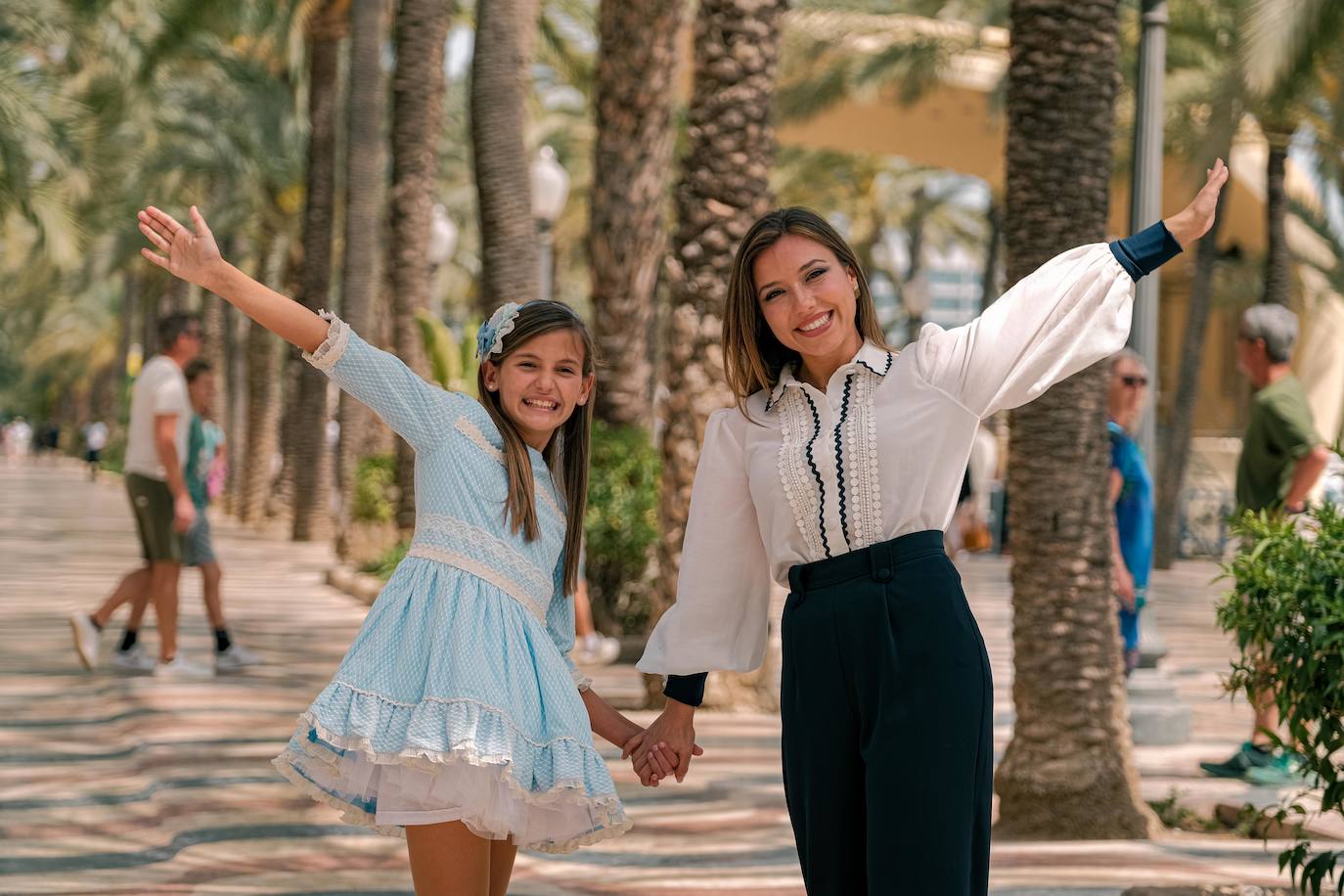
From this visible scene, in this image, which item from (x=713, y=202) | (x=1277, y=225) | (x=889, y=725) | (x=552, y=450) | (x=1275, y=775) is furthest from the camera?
(x=1277, y=225)

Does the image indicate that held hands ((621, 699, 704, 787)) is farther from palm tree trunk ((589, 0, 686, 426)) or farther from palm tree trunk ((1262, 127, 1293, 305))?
palm tree trunk ((1262, 127, 1293, 305))

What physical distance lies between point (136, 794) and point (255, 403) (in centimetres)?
2189

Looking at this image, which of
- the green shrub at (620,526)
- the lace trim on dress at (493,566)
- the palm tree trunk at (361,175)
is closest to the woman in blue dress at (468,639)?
the lace trim on dress at (493,566)

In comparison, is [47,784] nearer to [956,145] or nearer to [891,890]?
[891,890]

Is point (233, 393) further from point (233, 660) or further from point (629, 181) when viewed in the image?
point (233, 660)

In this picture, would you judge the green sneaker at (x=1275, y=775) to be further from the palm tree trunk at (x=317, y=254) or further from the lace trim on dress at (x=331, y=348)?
the palm tree trunk at (x=317, y=254)

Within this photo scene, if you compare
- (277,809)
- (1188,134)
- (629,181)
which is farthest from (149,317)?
(277,809)

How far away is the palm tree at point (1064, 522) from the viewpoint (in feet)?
21.0

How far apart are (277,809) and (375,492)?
11890 millimetres

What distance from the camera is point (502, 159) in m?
12.7

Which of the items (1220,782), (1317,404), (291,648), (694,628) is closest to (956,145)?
(1317,404)

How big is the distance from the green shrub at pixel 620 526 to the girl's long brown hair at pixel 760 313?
328 inches

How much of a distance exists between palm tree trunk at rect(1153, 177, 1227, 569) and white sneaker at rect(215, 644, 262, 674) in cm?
1681

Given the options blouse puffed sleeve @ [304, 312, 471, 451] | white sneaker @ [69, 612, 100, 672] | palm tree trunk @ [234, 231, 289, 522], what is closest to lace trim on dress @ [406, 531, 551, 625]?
blouse puffed sleeve @ [304, 312, 471, 451]
